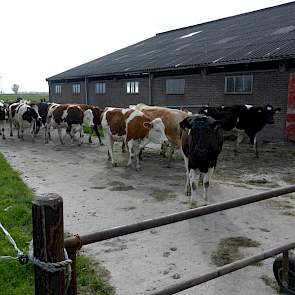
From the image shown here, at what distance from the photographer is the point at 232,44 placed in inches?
738

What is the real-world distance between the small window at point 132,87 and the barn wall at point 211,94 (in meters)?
0.25

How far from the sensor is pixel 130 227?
2002 mm

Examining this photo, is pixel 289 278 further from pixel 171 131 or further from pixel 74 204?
pixel 171 131

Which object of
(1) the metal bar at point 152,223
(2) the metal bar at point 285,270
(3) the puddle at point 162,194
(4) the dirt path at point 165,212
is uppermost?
(1) the metal bar at point 152,223

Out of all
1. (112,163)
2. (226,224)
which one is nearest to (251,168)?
(112,163)

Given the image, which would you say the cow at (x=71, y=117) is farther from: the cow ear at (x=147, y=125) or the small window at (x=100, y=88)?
the small window at (x=100, y=88)

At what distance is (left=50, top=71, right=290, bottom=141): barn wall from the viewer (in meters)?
14.4

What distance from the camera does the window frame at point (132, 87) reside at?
22547mm

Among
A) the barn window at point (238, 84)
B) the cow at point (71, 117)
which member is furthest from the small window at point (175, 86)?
the cow at point (71, 117)

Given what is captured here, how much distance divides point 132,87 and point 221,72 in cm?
768

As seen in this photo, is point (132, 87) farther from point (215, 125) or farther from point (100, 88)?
point (215, 125)

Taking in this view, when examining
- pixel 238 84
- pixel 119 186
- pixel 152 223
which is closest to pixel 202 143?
pixel 119 186

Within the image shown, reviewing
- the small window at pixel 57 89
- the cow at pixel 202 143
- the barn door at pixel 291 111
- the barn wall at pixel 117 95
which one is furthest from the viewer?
the small window at pixel 57 89

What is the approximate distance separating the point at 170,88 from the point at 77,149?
25.7 feet
